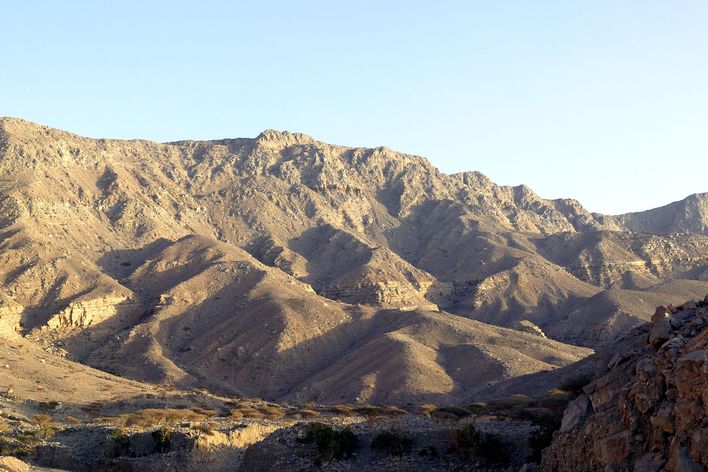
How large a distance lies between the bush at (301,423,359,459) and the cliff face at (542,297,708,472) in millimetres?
8317

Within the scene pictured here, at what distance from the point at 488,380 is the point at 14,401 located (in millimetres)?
34892

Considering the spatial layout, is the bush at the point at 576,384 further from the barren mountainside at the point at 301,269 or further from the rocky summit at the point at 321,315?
the barren mountainside at the point at 301,269

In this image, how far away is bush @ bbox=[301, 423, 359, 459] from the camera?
81.2ft

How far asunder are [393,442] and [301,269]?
3451 inches

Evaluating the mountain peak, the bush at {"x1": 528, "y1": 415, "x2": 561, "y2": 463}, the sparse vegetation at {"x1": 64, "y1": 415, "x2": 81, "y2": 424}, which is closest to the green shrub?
the sparse vegetation at {"x1": 64, "y1": 415, "x2": 81, "y2": 424}

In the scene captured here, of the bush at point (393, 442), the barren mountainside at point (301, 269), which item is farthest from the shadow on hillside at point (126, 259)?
the bush at point (393, 442)

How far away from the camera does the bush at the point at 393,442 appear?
24594mm

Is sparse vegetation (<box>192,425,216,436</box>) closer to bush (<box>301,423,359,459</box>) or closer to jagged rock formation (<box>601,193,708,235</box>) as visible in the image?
bush (<box>301,423,359,459</box>)

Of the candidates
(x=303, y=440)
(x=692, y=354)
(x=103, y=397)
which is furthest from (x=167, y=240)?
(x=692, y=354)

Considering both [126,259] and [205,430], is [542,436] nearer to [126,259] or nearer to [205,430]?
[205,430]

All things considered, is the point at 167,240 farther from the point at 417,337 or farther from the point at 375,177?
the point at 375,177

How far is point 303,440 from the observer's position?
25812 mm

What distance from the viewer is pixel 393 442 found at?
24.9 m

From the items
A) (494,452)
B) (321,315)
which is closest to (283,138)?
(321,315)
